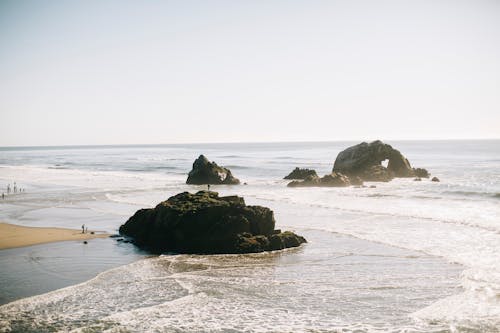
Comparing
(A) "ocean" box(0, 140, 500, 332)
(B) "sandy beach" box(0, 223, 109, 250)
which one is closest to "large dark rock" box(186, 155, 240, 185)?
(A) "ocean" box(0, 140, 500, 332)

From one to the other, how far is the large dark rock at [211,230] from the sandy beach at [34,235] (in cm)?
358

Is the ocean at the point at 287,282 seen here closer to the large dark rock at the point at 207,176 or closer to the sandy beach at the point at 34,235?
the sandy beach at the point at 34,235

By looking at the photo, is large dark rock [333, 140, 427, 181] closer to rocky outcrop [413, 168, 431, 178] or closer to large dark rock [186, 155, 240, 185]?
rocky outcrop [413, 168, 431, 178]

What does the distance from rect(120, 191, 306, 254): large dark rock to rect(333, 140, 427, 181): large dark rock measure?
1560 inches

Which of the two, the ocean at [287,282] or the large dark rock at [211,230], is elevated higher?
the large dark rock at [211,230]

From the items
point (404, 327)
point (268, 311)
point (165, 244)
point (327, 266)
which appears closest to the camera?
point (404, 327)

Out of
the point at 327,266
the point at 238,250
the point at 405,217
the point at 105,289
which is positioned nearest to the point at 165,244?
the point at 238,250

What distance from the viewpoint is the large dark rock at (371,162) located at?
201ft

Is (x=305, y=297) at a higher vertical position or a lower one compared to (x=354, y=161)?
lower


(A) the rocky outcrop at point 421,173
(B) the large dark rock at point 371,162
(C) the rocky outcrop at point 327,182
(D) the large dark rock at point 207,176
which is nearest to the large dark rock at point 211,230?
(C) the rocky outcrop at point 327,182

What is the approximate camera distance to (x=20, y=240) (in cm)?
2412

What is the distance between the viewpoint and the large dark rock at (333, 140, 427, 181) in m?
61.2

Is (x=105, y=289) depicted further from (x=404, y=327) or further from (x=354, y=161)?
(x=354, y=161)

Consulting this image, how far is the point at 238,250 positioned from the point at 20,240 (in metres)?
12.6
